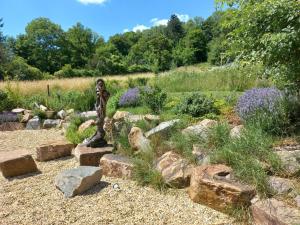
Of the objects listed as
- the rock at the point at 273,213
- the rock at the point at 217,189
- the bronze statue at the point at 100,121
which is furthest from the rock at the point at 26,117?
the rock at the point at 273,213

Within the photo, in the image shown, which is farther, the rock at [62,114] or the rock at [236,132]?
the rock at [62,114]

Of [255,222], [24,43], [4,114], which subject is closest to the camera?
[255,222]

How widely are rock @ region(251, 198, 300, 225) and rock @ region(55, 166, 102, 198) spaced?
2057mm

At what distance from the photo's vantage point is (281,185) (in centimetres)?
334

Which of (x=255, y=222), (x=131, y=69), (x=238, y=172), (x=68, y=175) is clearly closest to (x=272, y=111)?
(x=238, y=172)

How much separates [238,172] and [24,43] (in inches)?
2083

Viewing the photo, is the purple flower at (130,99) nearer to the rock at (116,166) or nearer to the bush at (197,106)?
the bush at (197,106)

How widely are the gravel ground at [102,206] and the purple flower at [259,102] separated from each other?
1.67m

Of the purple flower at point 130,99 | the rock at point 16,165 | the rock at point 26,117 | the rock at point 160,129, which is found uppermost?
the purple flower at point 130,99

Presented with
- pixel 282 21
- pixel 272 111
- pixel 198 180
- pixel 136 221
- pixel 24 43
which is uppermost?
pixel 24 43

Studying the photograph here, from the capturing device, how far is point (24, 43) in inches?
2016

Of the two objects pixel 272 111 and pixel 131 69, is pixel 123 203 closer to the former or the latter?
pixel 272 111

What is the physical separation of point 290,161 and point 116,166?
2322 millimetres

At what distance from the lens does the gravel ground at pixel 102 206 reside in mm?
3551
